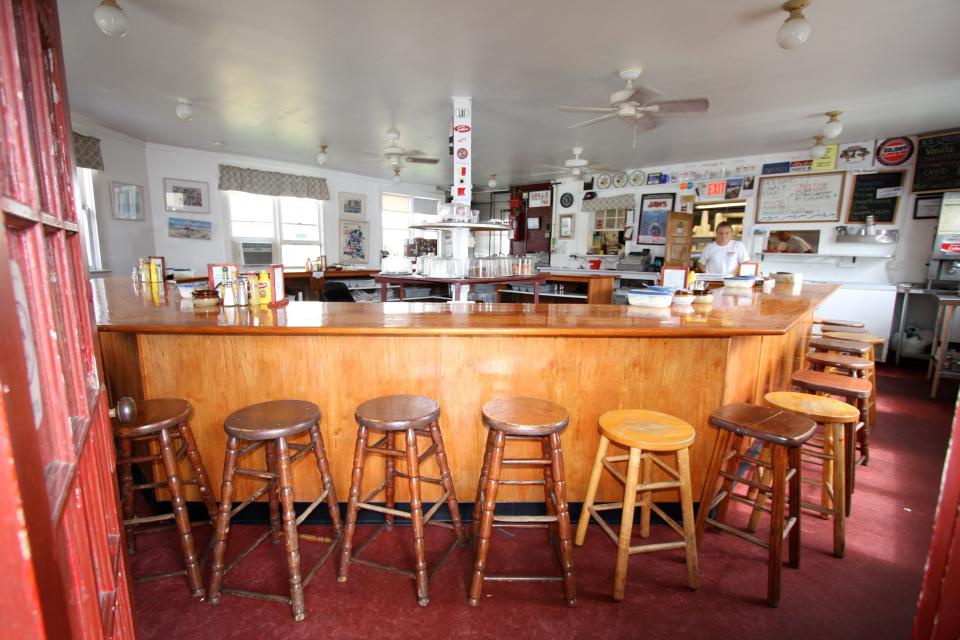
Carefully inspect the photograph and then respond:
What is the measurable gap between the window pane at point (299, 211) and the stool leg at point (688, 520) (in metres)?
7.79

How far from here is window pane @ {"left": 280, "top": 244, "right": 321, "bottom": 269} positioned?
7.86 metres

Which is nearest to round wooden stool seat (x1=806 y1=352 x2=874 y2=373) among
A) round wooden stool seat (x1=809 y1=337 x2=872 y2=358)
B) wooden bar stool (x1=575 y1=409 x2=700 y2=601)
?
round wooden stool seat (x1=809 y1=337 x2=872 y2=358)

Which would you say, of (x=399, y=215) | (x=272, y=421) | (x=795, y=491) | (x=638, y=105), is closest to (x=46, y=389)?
(x=272, y=421)

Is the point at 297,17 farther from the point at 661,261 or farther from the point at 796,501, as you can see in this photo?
the point at 661,261

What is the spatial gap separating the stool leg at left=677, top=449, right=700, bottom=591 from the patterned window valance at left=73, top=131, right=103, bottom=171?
21.5ft

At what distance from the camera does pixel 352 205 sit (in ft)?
27.9

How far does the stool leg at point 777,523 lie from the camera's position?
5.22 feet

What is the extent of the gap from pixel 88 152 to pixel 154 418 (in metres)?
5.39

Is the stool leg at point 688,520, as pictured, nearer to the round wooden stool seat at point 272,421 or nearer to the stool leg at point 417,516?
the stool leg at point 417,516

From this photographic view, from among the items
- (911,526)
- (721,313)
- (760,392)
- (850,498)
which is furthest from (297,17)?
(911,526)

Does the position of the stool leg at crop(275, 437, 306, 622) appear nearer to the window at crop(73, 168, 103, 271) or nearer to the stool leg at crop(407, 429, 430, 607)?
the stool leg at crop(407, 429, 430, 607)

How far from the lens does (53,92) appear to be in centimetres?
82

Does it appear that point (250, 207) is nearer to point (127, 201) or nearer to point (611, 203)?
point (127, 201)

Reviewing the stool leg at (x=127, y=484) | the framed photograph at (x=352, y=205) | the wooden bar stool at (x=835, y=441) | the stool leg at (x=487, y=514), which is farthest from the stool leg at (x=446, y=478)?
the framed photograph at (x=352, y=205)
